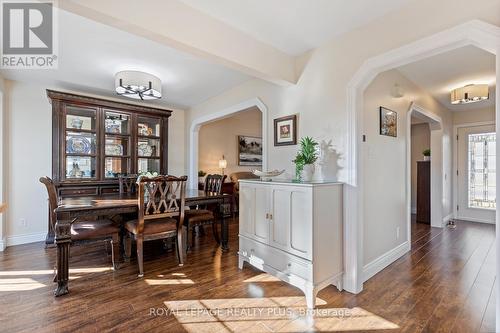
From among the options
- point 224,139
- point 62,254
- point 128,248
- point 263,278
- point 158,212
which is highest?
→ point 224,139

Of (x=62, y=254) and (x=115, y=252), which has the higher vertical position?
(x=62, y=254)

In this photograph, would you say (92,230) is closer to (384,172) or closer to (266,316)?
(266,316)

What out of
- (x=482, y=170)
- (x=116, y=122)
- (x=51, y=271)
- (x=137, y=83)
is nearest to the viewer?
(x=51, y=271)

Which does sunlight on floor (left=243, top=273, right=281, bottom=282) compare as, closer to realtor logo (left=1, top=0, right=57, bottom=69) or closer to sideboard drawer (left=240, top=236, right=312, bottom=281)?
sideboard drawer (left=240, top=236, right=312, bottom=281)

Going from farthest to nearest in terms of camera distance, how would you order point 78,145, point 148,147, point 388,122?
point 148,147 < point 78,145 < point 388,122

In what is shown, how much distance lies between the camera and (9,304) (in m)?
1.97

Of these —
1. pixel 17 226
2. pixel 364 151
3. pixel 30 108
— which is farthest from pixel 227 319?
pixel 30 108

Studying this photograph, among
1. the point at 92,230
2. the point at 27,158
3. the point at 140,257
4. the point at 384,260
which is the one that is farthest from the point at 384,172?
the point at 27,158

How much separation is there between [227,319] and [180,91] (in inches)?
139

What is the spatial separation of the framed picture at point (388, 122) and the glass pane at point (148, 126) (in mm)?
3827

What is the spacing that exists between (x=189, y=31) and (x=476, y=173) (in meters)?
6.27

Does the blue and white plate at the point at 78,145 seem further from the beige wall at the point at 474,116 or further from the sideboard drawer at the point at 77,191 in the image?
the beige wall at the point at 474,116

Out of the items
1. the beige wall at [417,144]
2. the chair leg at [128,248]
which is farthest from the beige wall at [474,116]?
the chair leg at [128,248]

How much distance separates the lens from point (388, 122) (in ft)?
9.56
